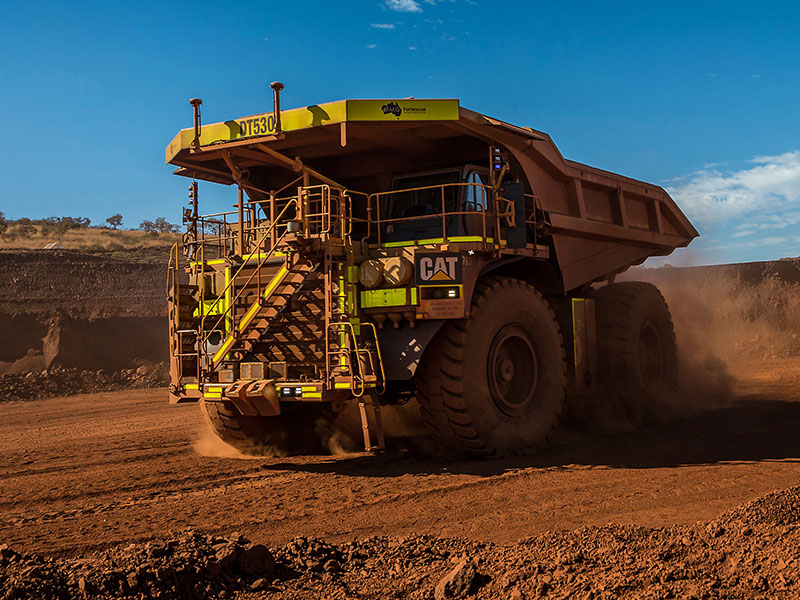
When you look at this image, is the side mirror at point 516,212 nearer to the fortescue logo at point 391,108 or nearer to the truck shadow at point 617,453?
the fortescue logo at point 391,108

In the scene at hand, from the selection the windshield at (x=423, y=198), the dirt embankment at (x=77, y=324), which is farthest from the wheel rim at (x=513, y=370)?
the dirt embankment at (x=77, y=324)

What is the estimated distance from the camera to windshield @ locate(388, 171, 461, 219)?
942cm

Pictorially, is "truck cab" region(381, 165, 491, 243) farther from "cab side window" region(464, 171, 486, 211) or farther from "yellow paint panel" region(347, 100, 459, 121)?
"yellow paint panel" region(347, 100, 459, 121)

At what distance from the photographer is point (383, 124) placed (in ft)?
28.1

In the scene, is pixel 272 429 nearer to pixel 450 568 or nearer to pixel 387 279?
pixel 387 279

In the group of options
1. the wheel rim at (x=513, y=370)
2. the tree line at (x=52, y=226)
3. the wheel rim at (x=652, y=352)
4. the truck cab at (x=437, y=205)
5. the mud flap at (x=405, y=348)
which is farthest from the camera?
the tree line at (x=52, y=226)

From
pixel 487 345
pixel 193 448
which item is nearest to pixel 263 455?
pixel 193 448

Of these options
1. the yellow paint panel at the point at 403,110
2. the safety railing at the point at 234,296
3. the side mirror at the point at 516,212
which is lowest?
the safety railing at the point at 234,296

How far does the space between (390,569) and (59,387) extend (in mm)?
16435

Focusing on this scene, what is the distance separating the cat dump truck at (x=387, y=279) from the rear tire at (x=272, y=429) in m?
0.02

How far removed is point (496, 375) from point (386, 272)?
1737mm

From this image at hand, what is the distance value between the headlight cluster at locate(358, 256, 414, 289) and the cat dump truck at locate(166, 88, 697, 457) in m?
0.01

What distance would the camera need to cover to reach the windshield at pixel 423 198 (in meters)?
9.42

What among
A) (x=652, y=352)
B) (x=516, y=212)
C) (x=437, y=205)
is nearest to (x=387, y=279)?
(x=437, y=205)
